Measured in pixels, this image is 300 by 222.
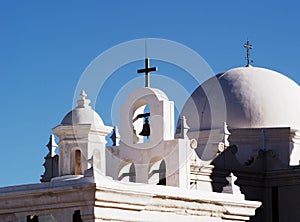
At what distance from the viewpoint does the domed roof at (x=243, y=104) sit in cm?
3353

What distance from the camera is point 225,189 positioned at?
21656mm

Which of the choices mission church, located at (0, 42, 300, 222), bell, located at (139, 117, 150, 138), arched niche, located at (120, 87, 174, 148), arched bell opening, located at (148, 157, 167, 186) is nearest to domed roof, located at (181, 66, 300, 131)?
mission church, located at (0, 42, 300, 222)

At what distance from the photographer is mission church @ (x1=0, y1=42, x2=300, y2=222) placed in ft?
61.6

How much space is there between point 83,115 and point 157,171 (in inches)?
138

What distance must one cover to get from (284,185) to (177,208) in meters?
12.4

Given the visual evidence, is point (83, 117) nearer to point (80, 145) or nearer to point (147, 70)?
point (80, 145)

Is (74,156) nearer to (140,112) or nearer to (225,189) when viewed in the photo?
(140,112)

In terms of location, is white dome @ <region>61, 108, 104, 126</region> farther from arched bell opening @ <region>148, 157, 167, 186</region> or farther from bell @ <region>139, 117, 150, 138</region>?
bell @ <region>139, 117, 150, 138</region>

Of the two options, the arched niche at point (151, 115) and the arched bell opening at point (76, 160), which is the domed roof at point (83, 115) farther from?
the arched niche at point (151, 115)

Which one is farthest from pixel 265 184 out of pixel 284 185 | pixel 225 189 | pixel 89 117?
pixel 225 189

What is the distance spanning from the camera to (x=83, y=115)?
87.8 ft

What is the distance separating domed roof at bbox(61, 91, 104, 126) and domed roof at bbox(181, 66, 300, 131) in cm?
697

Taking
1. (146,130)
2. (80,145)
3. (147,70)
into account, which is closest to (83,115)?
(80,145)

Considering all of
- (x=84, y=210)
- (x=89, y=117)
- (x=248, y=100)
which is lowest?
(x=84, y=210)
